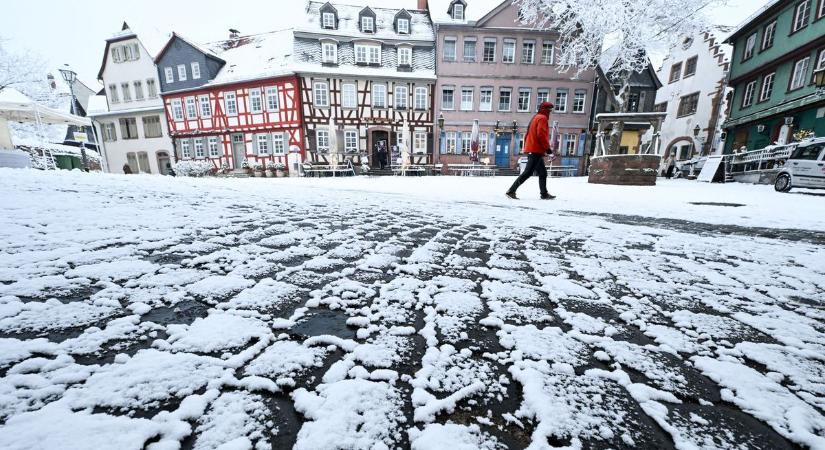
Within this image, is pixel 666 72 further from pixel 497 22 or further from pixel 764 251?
pixel 764 251

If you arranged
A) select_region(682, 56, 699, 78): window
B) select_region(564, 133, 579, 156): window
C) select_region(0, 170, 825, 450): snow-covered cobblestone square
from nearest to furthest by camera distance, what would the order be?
select_region(0, 170, 825, 450): snow-covered cobblestone square
select_region(564, 133, 579, 156): window
select_region(682, 56, 699, 78): window

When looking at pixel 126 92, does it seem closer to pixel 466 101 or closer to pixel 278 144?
pixel 278 144

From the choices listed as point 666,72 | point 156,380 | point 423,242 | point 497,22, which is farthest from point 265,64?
point 666,72

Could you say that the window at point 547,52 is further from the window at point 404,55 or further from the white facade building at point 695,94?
the white facade building at point 695,94

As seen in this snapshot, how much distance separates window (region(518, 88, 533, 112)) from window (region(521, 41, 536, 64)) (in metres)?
1.61

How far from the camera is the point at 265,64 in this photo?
18.8 metres

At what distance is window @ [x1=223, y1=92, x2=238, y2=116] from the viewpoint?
1912 cm

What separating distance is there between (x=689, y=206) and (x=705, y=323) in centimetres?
521

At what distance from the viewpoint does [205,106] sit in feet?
65.2

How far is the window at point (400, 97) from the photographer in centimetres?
1877

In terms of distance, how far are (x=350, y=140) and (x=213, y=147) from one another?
8933mm

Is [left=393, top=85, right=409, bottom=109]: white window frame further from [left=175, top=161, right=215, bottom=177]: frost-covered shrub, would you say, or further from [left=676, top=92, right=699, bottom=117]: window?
[left=676, top=92, right=699, bottom=117]: window

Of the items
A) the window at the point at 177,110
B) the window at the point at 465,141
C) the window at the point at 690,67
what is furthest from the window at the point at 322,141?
the window at the point at 690,67

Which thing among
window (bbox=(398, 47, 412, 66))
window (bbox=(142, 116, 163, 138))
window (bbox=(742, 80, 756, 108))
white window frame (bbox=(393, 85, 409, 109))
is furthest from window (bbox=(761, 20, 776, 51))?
window (bbox=(142, 116, 163, 138))
